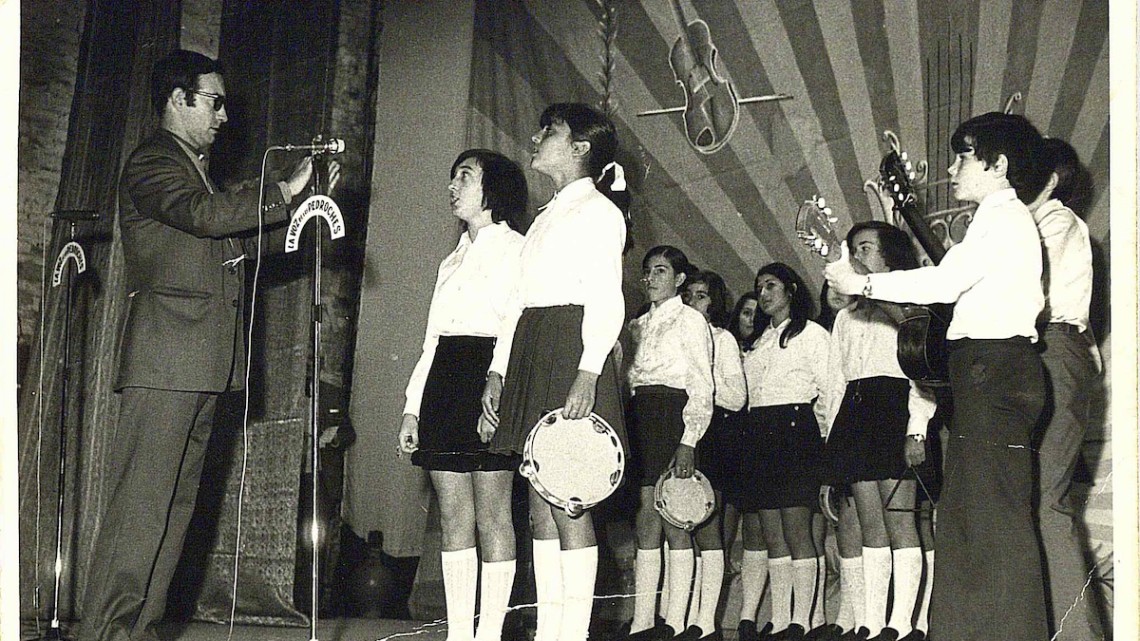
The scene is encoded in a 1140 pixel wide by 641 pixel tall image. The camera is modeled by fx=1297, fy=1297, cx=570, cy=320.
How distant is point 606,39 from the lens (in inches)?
218

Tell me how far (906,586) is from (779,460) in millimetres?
792

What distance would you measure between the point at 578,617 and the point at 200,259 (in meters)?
1.73

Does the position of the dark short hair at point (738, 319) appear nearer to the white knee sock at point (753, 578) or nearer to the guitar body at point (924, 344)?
the white knee sock at point (753, 578)

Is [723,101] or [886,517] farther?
[723,101]

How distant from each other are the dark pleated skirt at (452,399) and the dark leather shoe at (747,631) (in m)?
1.48

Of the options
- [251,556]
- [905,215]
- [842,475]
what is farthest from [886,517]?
[251,556]

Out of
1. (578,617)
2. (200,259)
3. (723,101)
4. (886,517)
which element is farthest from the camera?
(723,101)

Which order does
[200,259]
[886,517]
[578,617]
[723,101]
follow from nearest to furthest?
[578,617], [200,259], [886,517], [723,101]

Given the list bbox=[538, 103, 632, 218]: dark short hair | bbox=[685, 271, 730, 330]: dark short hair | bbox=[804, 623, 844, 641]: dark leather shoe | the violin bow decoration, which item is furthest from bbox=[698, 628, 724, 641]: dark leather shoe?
the violin bow decoration

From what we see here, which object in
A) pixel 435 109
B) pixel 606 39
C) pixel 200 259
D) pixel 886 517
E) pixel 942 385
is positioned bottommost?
pixel 886 517

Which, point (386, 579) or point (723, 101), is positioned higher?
point (723, 101)

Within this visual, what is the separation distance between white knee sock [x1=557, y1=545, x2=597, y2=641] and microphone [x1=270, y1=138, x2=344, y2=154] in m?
2.20

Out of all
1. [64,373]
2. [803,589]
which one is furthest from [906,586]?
[64,373]

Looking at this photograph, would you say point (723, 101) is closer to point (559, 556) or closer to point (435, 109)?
point (435, 109)
